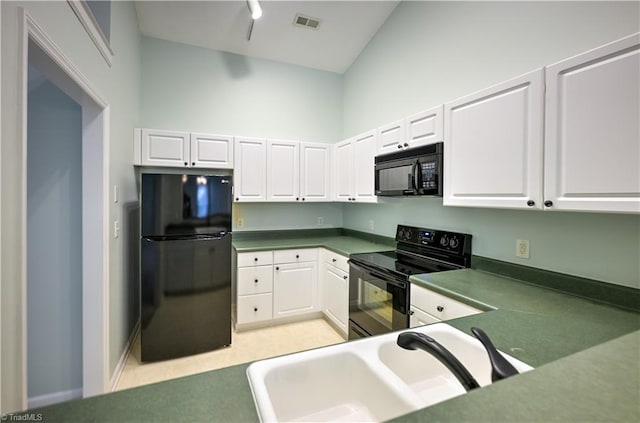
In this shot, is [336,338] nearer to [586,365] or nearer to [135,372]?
[135,372]

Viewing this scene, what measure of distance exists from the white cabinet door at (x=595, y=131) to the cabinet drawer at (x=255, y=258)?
2.43 m

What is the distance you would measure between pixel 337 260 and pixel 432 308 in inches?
52.2

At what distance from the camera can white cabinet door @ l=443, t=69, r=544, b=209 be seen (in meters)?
1.47

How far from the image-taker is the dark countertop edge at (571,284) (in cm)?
137

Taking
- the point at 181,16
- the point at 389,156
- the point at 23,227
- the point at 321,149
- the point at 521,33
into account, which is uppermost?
the point at 181,16

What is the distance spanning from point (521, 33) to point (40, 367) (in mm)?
3835

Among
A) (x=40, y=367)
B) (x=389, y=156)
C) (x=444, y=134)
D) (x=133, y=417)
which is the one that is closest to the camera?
(x=133, y=417)

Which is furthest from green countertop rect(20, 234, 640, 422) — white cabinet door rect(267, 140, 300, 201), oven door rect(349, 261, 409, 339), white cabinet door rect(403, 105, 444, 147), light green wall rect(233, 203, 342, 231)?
light green wall rect(233, 203, 342, 231)

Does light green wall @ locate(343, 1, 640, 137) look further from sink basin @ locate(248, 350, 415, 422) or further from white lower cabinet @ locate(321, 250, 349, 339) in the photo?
sink basin @ locate(248, 350, 415, 422)

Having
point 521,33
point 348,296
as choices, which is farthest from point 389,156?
point 348,296

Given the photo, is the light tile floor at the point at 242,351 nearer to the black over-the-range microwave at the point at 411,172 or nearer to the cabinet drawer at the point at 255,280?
the cabinet drawer at the point at 255,280

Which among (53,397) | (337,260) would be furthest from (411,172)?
(53,397)

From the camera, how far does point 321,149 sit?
11.7 feet

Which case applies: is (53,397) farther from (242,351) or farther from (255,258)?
(255,258)
